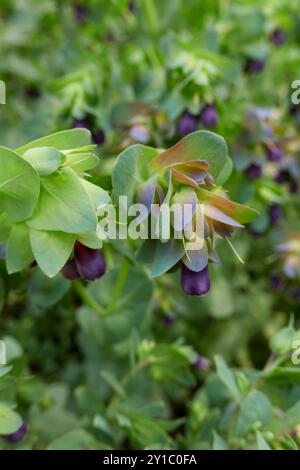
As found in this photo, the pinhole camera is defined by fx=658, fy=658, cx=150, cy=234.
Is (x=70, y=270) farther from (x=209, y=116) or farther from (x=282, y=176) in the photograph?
(x=282, y=176)

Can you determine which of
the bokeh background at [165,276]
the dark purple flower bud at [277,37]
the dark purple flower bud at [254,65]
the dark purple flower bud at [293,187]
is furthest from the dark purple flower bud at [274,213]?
the dark purple flower bud at [277,37]

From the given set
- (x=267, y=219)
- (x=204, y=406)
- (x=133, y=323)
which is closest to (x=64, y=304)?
(x=133, y=323)

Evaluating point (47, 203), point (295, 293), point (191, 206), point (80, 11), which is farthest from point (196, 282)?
point (80, 11)

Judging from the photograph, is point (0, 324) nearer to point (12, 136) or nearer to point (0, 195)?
point (12, 136)

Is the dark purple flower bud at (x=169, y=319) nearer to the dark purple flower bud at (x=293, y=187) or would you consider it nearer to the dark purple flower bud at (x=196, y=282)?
the dark purple flower bud at (x=293, y=187)

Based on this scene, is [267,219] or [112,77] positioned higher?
[112,77]

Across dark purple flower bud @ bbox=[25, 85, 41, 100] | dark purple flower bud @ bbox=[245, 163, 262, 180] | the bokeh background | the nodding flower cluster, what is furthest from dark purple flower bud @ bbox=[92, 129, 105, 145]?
dark purple flower bud @ bbox=[25, 85, 41, 100]

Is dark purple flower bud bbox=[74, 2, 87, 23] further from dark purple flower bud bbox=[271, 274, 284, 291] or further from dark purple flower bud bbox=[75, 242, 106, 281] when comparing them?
dark purple flower bud bbox=[75, 242, 106, 281]
